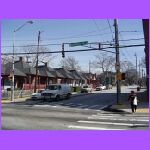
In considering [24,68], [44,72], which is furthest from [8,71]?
[44,72]

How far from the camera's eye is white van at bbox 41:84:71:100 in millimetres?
40438

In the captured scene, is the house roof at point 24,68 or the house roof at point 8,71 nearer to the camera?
the house roof at point 8,71

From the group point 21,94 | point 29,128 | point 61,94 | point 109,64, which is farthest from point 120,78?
point 109,64

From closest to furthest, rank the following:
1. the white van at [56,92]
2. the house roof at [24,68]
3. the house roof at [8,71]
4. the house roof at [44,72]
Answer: the white van at [56,92] < the house roof at [8,71] < the house roof at [24,68] < the house roof at [44,72]

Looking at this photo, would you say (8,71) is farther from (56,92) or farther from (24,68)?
(56,92)

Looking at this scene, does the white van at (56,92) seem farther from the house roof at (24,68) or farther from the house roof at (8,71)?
the house roof at (24,68)

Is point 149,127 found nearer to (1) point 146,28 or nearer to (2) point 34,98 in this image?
(1) point 146,28

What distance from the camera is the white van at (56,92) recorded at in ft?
133

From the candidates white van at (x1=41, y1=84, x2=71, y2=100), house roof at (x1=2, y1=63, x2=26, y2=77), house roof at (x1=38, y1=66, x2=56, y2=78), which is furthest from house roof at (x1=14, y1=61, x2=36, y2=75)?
white van at (x1=41, y1=84, x2=71, y2=100)

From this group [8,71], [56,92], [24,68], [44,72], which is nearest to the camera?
[56,92]

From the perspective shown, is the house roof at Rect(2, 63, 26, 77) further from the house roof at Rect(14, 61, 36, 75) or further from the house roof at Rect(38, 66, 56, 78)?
the house roof at Rect(38, 66, 56, 78)

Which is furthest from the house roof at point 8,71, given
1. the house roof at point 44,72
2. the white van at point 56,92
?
the white van at point 56,92

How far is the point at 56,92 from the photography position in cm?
4094

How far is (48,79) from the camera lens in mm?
79375
